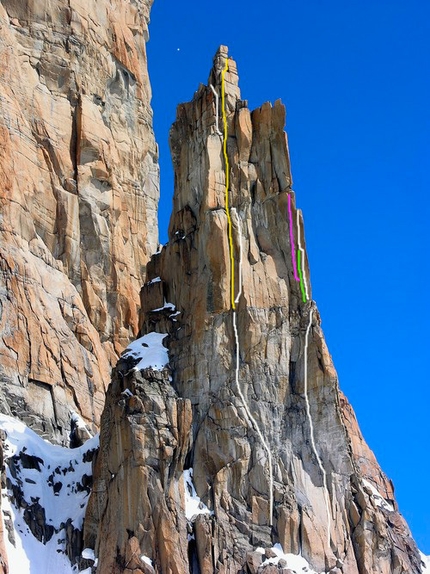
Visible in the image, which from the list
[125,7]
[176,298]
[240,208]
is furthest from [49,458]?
[125,7]

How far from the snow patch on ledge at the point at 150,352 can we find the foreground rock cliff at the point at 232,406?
191 mm

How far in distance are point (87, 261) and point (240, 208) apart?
90.5 ft

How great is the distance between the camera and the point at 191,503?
2489 inches

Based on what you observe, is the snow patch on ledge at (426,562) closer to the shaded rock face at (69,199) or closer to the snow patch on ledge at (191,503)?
the snow patch on ledge at (191,503)

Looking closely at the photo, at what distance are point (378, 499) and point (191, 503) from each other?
41.5 feet

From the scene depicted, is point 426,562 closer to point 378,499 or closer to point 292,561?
point 378,499

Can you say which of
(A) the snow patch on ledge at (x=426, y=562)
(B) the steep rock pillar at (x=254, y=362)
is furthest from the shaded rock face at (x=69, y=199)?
(A) the snow patch on ledge at (x=426, y=562)

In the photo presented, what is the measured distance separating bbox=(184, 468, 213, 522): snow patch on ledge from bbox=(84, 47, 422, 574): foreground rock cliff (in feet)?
0.27

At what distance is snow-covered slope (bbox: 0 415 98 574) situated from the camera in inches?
2633

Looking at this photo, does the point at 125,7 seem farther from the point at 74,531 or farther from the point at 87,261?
the point at 74,531

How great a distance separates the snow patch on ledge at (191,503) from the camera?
62719mm

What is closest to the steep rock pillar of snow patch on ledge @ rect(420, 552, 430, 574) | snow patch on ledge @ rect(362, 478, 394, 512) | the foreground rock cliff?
the foreground rock cliff

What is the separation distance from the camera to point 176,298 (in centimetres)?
7131

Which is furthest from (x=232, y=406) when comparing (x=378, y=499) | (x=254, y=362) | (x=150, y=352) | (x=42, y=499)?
(x=42, y=499)
